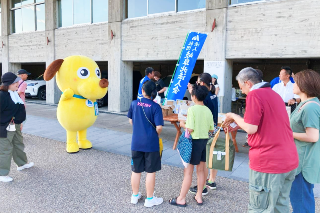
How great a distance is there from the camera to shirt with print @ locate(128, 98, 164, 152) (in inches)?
132

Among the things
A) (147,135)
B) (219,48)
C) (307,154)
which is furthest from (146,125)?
(219,48)

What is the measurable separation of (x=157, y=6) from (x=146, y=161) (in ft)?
25.4

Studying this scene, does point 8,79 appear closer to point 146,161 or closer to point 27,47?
point 146,161

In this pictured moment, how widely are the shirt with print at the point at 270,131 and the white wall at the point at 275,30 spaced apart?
5.49 meters

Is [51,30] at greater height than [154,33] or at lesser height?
greater

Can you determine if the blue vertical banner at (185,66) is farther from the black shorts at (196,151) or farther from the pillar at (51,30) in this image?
the pillar at (51,30)

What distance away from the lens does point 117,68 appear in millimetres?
10570

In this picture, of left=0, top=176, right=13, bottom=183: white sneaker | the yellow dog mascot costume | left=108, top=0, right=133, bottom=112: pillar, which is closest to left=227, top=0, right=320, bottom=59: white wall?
left=108, top=0, right=133, bottom=112: pillar

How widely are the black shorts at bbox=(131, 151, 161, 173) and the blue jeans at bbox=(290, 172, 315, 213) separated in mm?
1619

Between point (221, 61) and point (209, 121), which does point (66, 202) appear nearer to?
point (209, 121)

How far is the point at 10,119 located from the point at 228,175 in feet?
12.2

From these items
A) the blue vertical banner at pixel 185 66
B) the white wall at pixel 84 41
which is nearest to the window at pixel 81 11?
the white wall at pixel 84 41

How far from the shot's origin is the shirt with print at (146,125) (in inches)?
132

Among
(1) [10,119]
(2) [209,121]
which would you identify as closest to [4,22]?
(1) [10,119]
